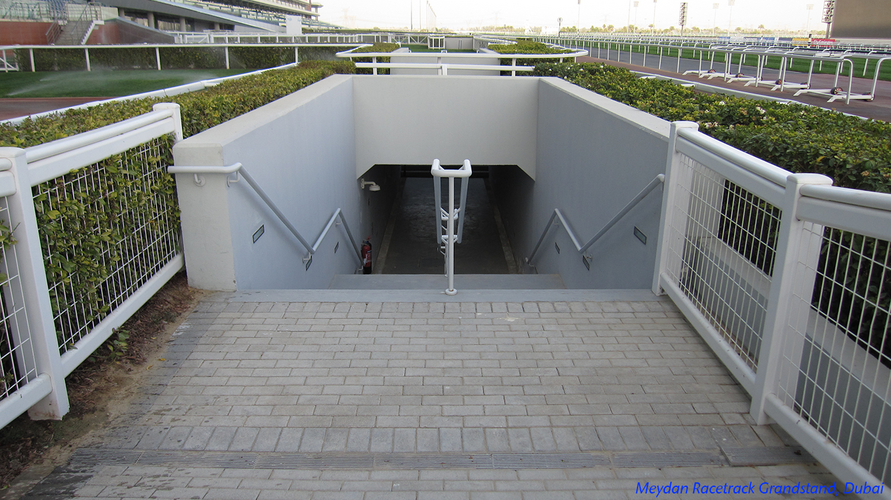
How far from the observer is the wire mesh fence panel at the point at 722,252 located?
11.5 ft

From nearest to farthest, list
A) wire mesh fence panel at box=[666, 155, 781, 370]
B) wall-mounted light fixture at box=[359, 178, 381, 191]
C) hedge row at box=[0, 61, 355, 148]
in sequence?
wire mesh fence panel at box=[666, 155, 781, 370] → hedge row at box=[0, 61, 355, 148] → wall-mounted light fixture at box=[359, 178, 381, 191]

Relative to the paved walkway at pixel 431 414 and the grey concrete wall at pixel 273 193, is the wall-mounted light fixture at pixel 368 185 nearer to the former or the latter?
the grey concrete wall at pixel 273 193

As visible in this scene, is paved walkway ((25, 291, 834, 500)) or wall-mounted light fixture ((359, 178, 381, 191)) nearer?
paved walkway ((25, 291, 834, 500))

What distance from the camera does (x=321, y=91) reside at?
831 cm

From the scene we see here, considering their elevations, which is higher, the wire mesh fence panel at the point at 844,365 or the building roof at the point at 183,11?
the building roof at the point at 183,11

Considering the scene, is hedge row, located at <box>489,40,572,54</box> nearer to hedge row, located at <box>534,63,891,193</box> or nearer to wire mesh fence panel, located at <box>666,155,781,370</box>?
hedge row, located at <box>534,63,891,193</box>

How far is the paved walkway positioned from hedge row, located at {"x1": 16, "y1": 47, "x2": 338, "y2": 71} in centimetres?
1795

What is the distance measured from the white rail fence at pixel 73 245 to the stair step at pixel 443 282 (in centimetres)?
381

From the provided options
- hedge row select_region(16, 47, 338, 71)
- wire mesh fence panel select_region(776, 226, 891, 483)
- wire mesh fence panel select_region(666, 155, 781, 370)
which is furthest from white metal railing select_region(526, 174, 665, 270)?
hedge row select_region(16, 47, 338, 71)

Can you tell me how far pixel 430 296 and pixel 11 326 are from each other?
109 inches

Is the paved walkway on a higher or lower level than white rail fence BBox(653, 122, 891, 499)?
lower

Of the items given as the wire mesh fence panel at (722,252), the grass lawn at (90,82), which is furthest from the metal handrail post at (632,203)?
the grass lawn at (90,82)

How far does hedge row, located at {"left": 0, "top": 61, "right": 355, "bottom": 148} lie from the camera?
3730mm

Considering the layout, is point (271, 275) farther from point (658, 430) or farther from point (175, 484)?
point (658, 430)
